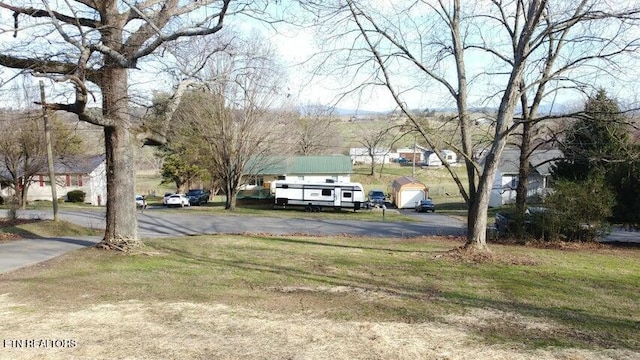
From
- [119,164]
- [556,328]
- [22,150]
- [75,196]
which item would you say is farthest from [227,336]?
[75,196]

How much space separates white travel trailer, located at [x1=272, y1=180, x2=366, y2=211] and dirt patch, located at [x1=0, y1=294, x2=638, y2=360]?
32.3 meters

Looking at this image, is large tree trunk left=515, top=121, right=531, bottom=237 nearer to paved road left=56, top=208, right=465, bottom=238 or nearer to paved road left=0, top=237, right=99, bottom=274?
paved road left=56, top=208, right=465, bottom=238

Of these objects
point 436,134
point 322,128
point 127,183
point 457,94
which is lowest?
point 127,183

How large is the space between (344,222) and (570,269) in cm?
1910

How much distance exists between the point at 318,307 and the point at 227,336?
5.83 ft

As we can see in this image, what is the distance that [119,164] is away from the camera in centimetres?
1164

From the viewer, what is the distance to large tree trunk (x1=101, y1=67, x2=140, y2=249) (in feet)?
37.5

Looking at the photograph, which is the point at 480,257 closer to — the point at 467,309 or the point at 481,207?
the point at 481,207

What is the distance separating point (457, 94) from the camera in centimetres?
1303

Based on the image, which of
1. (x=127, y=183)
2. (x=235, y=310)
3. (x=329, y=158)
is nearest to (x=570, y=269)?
(x=235, y=310)

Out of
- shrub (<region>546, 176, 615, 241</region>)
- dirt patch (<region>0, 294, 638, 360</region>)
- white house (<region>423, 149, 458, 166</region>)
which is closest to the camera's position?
dirt patch (<region>0, 294, 638, 360</region>)

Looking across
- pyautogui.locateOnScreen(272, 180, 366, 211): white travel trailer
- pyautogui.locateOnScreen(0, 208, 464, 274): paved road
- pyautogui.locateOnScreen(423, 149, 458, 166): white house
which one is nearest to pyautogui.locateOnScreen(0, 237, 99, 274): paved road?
pyautogui.locateOnScreen(0, 208, 464, 274): paved road

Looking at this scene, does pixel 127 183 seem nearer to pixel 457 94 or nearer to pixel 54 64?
pixel 54 64

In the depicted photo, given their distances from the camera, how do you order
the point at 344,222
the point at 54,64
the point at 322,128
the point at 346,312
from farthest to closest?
1. the point at 322,128
2. the point at 344,222
3. the point at 54,64
4. the point at 346,312
